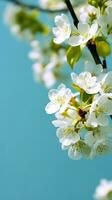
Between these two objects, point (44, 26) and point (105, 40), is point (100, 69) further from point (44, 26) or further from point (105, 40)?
point (44, 26)

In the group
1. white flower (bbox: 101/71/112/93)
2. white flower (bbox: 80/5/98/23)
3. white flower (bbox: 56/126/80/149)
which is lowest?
white flower (bbox: 56/126/80/149)

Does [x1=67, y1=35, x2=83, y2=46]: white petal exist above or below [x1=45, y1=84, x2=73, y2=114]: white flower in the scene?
above

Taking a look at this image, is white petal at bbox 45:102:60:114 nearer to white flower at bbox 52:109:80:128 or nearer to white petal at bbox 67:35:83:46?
white flower at bbox 52:109:80:128

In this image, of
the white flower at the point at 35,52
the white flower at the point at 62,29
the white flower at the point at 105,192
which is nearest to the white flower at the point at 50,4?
the white flower at the point at 35,52

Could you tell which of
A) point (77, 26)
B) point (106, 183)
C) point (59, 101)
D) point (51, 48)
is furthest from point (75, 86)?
point (51, 48)

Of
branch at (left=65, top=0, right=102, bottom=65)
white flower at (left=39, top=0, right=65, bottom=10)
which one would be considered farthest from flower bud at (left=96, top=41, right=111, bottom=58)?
white flower at (left=39, top=0, right=65, bottom=10)

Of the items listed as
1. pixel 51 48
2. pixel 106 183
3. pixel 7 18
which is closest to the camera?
pixel 106 183
